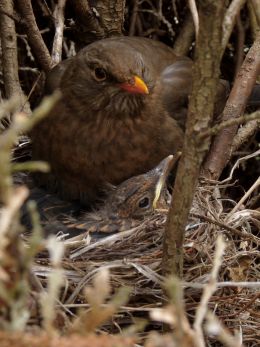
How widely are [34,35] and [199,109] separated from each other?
223 centimetres

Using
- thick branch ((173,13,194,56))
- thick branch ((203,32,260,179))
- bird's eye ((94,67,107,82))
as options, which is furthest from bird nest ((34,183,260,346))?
thick branch ((173,13,194,56))

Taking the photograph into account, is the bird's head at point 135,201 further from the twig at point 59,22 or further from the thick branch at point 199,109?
the thick branch at point 199,109

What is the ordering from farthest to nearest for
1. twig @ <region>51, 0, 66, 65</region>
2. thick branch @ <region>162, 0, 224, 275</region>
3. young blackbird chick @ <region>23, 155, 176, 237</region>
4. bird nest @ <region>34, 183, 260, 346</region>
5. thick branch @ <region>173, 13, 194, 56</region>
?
thick branch @ <region>173, 13, 194, 56</region> < twig @ <region>51, 0, 66, 65</region> < young blackbird chick @ <region>23, 155, 176, 237</region> < bird nest @ <region>34, 183, 260, 346</region> < thick branch @ <region>162, 0, 224, 275</region>

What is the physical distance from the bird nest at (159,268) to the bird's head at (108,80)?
2.11 ft

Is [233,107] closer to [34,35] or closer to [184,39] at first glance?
[184,39]

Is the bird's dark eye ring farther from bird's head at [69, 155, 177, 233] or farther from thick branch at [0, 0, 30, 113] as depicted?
thick branch at [0, 0, 30, 113]

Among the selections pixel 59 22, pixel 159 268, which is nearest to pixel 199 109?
pixel 159 268

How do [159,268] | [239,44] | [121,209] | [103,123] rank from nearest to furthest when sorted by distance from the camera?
[159,268] < [121,209] < [103,123] < [239,44]

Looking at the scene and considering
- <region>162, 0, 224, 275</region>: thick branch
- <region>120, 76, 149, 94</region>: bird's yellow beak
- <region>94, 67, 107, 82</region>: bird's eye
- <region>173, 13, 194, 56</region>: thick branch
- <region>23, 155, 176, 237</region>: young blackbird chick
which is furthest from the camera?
<region>173, 13, 194, 56</region>: thick branch

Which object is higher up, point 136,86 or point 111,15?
point 111,15

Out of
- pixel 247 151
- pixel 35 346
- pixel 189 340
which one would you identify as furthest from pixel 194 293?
pixel 247 151

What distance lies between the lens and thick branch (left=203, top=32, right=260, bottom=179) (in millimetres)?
3762

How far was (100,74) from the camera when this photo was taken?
3.85 meters

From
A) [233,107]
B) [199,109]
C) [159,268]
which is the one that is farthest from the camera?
[233,107]
